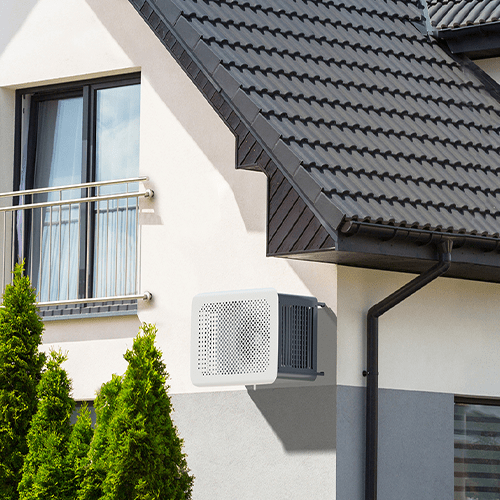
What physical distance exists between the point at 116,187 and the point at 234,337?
101 inches

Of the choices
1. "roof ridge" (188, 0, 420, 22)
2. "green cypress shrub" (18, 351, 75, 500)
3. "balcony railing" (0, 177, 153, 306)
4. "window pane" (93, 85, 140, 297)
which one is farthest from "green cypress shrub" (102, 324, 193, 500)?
"roof ridge" (188, 0, 420, 22)

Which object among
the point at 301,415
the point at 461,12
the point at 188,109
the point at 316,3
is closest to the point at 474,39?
the point at 461,12

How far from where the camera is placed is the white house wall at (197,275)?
7773mm

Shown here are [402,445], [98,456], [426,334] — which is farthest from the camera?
[426,334]

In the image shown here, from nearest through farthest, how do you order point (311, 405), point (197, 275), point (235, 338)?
point (235, 338), point (311, 405), point (197, 275)

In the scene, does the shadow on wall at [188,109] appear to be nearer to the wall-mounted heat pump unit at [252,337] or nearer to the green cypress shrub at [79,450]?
the wall-mounted heat pump unit at [252,337]

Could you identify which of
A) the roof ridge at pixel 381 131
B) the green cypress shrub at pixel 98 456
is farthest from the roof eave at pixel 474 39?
the green cypress shrub at pixel 98 456

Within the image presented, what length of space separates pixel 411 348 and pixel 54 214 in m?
3.60

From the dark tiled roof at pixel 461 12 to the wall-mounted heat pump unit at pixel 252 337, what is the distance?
323 centimetres

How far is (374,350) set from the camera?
7.79 metres

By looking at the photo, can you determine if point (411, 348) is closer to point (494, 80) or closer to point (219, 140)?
point (219, 140)

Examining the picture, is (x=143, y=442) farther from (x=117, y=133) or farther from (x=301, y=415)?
(x=117, y=133)

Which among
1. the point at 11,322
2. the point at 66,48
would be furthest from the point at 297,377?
the point at 66,48

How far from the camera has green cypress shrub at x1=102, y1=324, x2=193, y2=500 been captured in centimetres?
715
